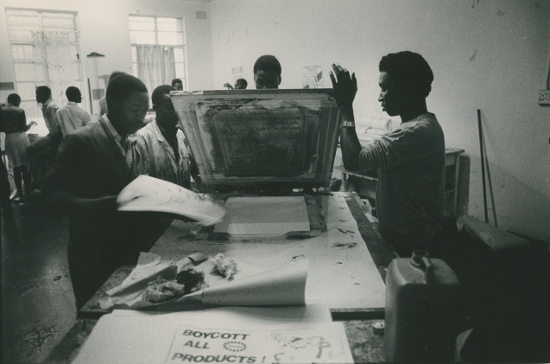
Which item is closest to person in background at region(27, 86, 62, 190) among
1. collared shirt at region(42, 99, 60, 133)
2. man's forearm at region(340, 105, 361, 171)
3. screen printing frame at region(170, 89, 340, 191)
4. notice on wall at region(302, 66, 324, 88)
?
collared shirt at region(42, 99, 60, 133)

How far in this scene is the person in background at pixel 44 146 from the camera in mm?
5457

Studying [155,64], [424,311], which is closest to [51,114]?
[155,64]

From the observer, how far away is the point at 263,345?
3.04 ft

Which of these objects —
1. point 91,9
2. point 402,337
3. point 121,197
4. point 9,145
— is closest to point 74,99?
point 9,145

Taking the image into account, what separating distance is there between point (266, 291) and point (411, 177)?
870 mm

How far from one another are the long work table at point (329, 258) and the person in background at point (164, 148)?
20.8 inches

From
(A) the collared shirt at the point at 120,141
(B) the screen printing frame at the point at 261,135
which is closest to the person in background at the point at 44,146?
(A) the collared shirt at the point at 120,141

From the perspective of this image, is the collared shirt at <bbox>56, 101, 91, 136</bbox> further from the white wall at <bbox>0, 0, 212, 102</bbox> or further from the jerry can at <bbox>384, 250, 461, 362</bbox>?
the jerry can at <bbox>384, 250, 461, 362</bbox>

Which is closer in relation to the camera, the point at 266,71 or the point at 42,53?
the point at 266,71

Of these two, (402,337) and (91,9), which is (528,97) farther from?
(91,9)

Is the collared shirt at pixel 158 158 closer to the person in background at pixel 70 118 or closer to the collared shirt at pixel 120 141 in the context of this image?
the collared shirt at pixel 120 141

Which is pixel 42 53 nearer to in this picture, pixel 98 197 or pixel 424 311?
pixel 98 197

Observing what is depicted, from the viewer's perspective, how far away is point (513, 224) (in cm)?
384

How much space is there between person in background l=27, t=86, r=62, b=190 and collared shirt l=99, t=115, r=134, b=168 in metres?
4.02
